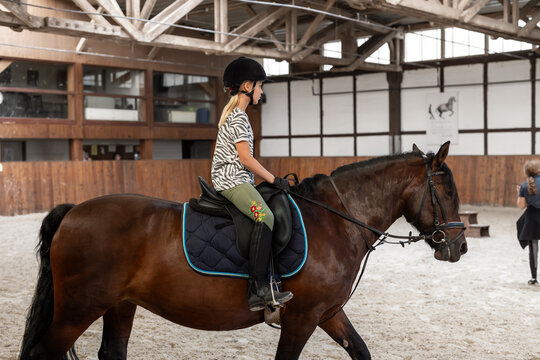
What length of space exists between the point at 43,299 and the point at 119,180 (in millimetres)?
A: 13017


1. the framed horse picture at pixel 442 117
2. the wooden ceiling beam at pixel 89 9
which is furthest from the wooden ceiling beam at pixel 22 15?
the framed horse picture at pixel 442 117

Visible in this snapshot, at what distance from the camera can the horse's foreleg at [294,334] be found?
308 centimetres

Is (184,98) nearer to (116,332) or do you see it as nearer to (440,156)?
(116,332)

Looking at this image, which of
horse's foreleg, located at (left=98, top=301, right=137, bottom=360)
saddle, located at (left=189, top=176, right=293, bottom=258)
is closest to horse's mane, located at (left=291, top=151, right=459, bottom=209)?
saddle, located at (left=189, top=176, right=293, bottom=258)

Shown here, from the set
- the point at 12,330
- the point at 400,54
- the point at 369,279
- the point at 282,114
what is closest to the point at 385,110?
the point at 400,54

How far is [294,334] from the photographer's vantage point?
10.1 feet

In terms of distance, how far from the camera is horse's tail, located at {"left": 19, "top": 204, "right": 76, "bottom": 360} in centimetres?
317

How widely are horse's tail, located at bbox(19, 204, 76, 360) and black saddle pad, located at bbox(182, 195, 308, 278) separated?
840 mm

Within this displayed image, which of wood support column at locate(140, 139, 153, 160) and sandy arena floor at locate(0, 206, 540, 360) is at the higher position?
wood support column at locate(140, 139, 153, 160)

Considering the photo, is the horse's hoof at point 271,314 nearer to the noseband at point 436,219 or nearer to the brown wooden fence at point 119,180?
the noseband at point 436,219

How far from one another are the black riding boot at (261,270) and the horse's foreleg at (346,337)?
0.56 m

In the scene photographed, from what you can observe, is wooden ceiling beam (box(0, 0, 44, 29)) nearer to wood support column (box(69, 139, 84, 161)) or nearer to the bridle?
the bridle

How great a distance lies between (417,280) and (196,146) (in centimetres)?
1598

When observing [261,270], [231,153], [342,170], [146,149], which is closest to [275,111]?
[146,149]
